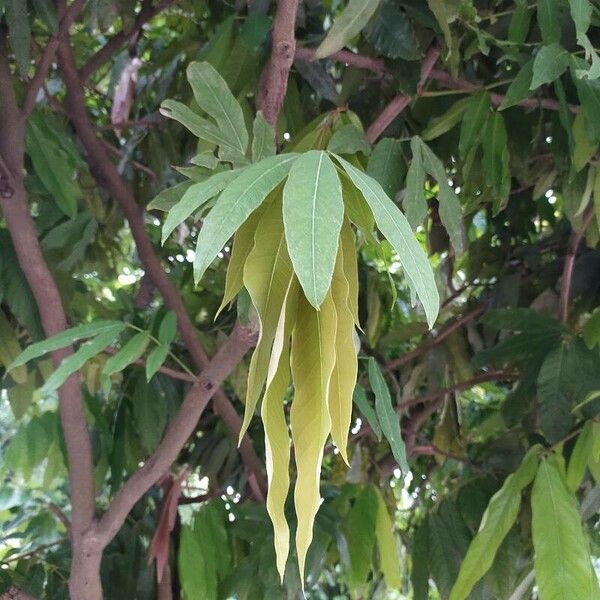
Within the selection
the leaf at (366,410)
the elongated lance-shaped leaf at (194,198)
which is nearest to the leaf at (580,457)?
the leaf at (366,410)

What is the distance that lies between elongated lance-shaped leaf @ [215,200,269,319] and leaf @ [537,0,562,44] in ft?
1.01

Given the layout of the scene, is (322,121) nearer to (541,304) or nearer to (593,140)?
(593,140)

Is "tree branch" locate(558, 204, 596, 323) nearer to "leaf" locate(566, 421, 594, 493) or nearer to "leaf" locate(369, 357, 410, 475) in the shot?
"leaf" locate(566, 421, 594, 493)

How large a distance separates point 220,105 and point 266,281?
0.15 meters

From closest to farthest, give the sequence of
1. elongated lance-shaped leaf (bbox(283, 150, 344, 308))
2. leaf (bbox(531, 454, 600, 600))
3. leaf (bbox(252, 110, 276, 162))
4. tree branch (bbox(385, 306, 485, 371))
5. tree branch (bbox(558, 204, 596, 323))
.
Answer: elongated lance-shaped leaf (bbox(283, 150, 344, 308)), leaf (bbox(252, 110, 276, 162)), leaf (bbox(531, 454, 600, 600)), tree branch (bbox(558, 204, 596, 323)), tree branch (bbox(385, 306, 485, 371))

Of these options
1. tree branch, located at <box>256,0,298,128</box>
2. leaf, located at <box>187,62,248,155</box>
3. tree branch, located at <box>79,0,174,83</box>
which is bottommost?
leaf, located at <box>187,62,248,155</box>

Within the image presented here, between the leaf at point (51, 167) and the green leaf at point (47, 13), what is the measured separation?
78 millimetres

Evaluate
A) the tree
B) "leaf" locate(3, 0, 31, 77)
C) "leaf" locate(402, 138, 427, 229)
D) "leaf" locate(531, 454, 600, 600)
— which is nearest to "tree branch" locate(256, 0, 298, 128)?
the tree

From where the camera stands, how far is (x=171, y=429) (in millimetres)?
620

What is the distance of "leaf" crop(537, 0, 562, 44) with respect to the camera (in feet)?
1.87

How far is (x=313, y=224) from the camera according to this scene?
0.91 feet

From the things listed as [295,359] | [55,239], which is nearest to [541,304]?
[55,239]

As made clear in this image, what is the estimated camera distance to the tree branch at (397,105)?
62 cm

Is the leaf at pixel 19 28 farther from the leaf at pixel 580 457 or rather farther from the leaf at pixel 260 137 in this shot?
the leaf at pixel 580 457
